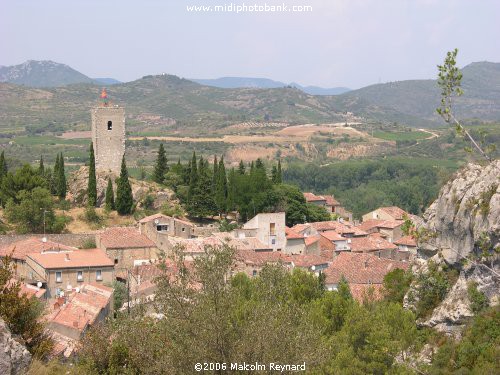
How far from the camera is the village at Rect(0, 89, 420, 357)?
103 ft

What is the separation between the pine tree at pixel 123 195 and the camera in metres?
47.5

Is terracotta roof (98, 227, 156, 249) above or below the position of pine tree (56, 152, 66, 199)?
below

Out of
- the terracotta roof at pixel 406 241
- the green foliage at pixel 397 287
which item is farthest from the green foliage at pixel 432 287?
the terracotta roof at pixel 406 241

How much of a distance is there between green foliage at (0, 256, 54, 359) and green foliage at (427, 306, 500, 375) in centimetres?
1034

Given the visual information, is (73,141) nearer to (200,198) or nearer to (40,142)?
(40,142)

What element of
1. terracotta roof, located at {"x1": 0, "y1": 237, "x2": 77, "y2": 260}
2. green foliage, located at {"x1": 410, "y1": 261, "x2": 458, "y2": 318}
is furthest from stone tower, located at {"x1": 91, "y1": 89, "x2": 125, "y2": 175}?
green foliage, located at {"x1": 410, "y1": 261, "x2": 458, "y2": 318}

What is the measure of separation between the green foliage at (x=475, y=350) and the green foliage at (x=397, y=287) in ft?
18.5

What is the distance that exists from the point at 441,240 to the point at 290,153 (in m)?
125

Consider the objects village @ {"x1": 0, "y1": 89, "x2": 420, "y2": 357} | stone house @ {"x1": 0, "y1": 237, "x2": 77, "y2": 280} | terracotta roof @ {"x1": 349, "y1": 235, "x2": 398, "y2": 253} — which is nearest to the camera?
village @ {"x1": 0, "y1": 89, "x2": 420, "y2": 357}

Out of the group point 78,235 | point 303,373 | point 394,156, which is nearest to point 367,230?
point 78,235

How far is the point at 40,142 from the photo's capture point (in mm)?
145625

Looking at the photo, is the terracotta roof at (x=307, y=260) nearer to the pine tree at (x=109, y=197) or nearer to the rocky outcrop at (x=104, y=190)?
the rocky outcrop at (x=104, y=190)

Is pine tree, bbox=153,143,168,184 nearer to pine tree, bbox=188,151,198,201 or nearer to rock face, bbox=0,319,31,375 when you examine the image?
pine tree, bbox=188,151,198,201

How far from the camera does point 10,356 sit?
12773mm
